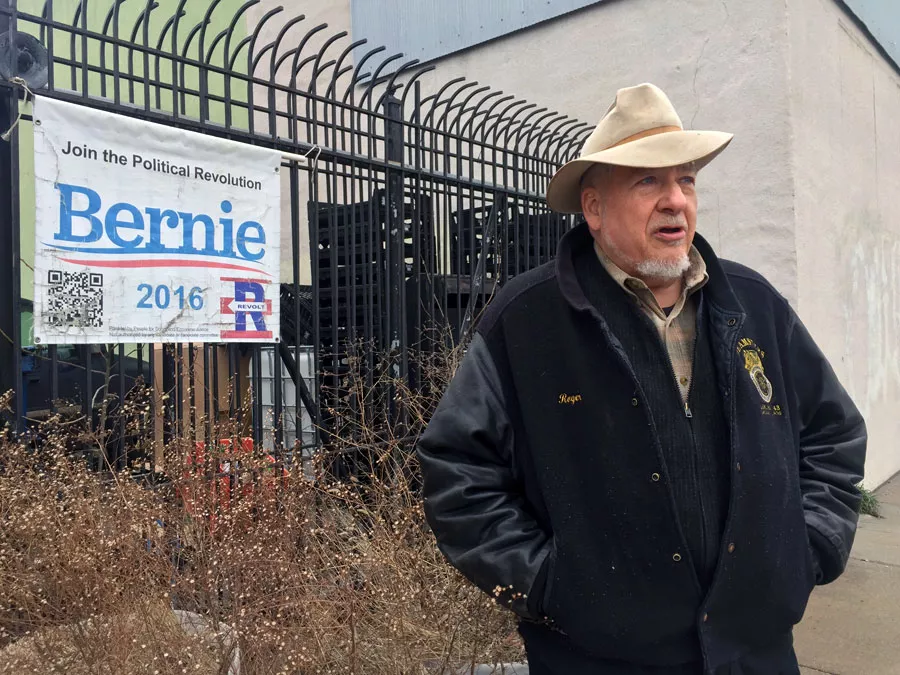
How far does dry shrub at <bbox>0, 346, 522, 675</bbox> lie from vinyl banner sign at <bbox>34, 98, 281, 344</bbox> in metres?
0.55

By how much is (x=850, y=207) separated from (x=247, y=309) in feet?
18.8

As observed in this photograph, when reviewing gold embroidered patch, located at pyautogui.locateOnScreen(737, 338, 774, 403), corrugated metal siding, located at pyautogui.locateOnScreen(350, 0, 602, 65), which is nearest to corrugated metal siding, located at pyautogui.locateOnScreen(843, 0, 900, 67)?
corrugated metal siding, located at pyautogui.locateOnScreen(350, 0, 602, 65)

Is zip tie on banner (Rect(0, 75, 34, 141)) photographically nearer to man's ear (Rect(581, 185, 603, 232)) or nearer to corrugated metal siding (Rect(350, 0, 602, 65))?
man's ear (Rect(581, 185, 603, 232))

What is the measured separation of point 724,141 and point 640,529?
3.47 ft

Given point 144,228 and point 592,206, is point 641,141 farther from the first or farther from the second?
point 144,228

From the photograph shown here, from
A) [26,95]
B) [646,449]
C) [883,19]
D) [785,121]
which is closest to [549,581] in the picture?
[646,449]

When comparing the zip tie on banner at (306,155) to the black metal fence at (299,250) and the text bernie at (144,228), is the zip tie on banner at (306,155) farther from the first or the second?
the text bernie at (144,228)

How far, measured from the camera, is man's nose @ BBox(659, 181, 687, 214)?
6.01ft

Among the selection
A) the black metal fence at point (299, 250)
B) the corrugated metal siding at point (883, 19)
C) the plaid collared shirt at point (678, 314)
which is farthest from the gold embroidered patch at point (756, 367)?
the corrugated metal siding at point (883, 19)

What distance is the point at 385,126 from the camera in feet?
14.5

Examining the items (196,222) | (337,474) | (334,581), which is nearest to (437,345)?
(337,474)

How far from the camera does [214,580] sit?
7.55 ft

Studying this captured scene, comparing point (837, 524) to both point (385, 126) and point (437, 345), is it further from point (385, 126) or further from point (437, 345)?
point (385, 126)

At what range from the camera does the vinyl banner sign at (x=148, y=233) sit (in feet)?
9.27
